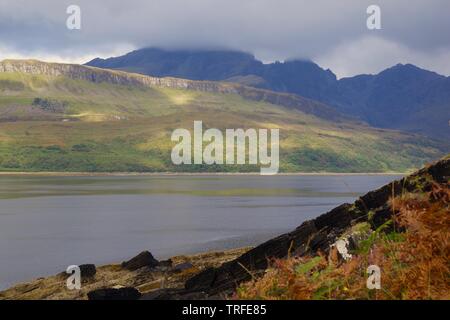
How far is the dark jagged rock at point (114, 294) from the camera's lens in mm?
19719

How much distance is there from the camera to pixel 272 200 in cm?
15012

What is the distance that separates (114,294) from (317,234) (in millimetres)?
7545

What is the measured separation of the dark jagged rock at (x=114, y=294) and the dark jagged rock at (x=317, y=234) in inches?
82.7

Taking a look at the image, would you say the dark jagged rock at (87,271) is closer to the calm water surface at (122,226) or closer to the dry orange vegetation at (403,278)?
the calm water surface at (122,226)

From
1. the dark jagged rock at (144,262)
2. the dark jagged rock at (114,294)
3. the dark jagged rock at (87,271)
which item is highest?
the dark jagged rock at (114,294)

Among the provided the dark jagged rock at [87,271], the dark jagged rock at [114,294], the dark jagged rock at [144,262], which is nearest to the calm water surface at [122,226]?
the dark jagged rock at [144,262]

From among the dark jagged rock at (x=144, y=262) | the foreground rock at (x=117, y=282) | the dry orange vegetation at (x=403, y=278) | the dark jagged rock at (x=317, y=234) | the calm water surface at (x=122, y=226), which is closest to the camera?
the dry orange vegetation at (x=403, y=278)

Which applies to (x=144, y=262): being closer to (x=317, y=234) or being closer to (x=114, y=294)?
(x=114, y=294)

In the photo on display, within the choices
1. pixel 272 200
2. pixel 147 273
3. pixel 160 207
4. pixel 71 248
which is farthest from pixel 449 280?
pixel 272 200

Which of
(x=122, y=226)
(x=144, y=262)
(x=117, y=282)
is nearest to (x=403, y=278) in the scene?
(x=117, y=282)

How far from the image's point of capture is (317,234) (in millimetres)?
20156

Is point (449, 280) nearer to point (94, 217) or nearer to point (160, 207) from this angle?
point (94, 217)

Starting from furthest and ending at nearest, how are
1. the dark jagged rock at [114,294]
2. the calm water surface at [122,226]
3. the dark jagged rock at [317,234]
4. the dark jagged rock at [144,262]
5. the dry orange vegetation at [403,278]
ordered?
the calm water surface at [122,226]
the dark jagged rock at [144,262]
the dark jagged rock at [114,294]
the dark jagged rock at [317,234]
the dry orange vegetation at [403,278]
